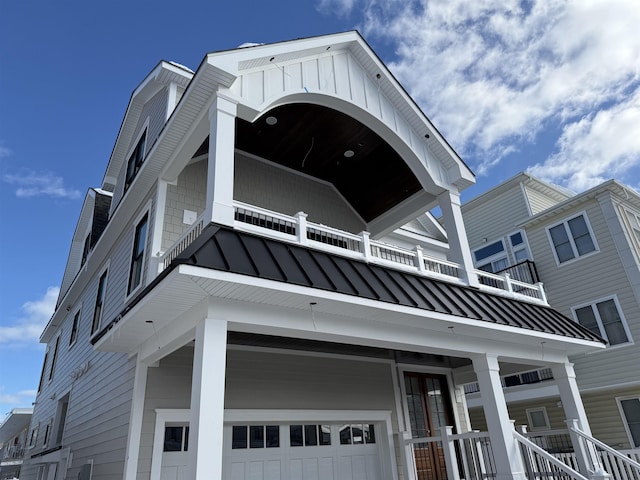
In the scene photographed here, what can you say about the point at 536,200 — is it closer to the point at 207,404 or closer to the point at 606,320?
the point at 606,320

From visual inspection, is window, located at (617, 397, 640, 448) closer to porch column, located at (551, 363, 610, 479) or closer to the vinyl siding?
porch column, located at (551, 363, 610, 479)

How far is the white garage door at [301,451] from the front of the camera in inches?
284

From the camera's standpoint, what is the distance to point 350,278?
221 inches

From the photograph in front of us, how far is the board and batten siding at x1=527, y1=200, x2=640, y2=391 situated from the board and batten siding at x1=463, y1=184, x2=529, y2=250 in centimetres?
181

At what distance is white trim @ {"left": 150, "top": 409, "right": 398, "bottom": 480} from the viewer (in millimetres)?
6266

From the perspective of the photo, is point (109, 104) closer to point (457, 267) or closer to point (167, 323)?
point (167, 323)

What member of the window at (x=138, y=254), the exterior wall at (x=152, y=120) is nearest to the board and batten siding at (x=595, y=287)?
the window at (x=138, y=254)

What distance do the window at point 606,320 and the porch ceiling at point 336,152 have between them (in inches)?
356

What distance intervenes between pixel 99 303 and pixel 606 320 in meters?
15.4

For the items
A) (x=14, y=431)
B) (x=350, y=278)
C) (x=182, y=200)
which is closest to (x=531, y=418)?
(x=350, y=278)

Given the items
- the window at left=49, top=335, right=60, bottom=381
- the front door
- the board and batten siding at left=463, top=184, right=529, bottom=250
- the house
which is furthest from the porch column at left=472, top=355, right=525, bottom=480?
the window at left=49, top=335, right=60, bottom=381

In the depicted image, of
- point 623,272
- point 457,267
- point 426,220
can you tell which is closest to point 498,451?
point 457,267

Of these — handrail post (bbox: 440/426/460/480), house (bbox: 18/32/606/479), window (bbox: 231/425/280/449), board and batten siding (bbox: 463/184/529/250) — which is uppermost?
board and batten siding (bbox: 463/184/529/250)

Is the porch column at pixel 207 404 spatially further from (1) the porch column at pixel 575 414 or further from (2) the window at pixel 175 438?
(1) the porch column at pixel 575 414
